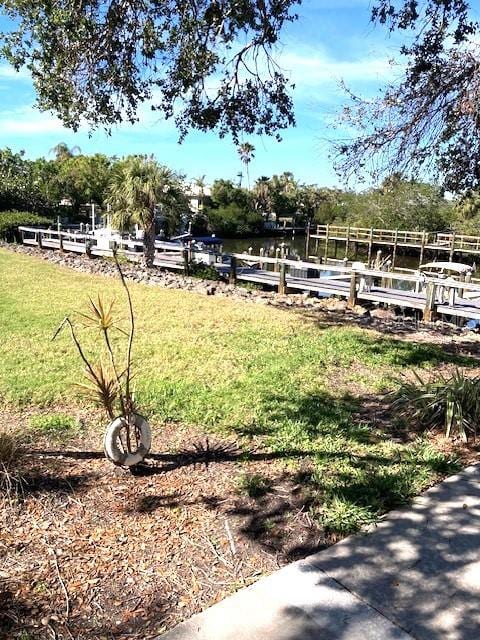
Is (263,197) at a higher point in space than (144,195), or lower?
higher

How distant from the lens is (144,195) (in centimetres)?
1558

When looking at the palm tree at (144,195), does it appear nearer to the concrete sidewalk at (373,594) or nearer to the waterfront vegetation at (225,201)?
the waterfront vegetation at (225,201)

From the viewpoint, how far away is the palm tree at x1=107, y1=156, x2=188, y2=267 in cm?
1554

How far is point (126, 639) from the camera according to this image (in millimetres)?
2428

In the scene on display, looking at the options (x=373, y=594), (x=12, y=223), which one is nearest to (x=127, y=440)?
(x=373, y=594)

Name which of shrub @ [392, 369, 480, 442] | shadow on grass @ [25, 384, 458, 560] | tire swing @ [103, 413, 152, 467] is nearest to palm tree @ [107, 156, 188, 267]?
shadow on grass @ [25, 384, 458, 560]

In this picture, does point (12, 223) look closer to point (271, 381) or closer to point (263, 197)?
point (271, 381)

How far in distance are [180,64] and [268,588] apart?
206 inches

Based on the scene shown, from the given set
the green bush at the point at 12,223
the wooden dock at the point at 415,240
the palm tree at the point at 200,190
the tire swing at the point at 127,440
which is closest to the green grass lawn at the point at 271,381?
the tire swing at the point at 127,440

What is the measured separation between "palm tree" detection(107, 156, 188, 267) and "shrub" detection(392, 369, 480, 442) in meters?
11.8

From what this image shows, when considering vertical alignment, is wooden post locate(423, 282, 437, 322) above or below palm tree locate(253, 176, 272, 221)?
below

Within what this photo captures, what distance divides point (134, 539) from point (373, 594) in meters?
1.37

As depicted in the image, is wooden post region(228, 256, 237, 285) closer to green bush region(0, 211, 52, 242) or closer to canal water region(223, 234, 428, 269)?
green bush region(0, 211, 52, 242)

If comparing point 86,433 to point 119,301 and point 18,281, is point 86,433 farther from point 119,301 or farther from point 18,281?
point 18,281
